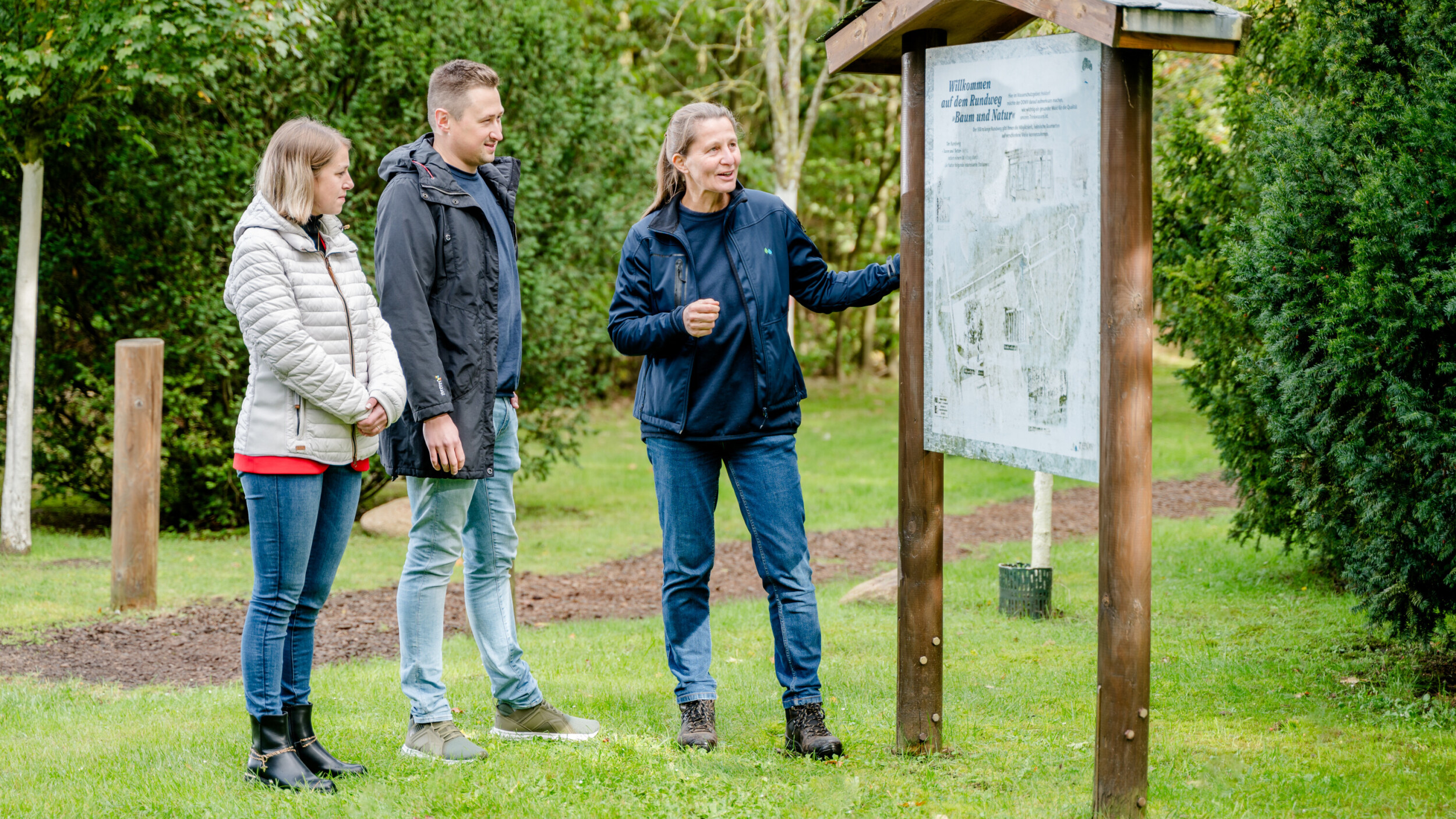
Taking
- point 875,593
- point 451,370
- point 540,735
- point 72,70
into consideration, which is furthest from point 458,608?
point 72,70

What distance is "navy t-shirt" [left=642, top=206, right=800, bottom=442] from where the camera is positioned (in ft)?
14.6

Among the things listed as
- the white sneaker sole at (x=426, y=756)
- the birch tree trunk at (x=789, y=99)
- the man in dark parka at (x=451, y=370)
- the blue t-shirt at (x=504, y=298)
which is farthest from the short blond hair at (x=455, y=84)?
the birch tree trunk at (x=789, y=99)

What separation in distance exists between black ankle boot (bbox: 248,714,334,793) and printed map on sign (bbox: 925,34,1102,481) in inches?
92.8

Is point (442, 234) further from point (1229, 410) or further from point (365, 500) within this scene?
point (365, 500)

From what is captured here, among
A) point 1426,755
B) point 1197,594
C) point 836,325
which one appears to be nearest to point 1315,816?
point 1426,755

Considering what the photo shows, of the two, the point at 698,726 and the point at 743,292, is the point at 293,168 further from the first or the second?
the point at 698,726

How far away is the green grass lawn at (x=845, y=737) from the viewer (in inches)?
156

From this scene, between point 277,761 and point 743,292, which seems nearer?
point 277,761

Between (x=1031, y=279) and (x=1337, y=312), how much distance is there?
1.77 meters

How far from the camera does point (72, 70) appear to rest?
30.2 ft

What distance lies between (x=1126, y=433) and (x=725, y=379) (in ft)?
4.67

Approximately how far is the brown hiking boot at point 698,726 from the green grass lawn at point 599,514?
15.5 ft

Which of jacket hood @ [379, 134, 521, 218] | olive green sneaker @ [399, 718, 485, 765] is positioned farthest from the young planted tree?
olive green sneaker @ [399, 718, 485, 765]

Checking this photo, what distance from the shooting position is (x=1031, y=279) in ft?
13.1
